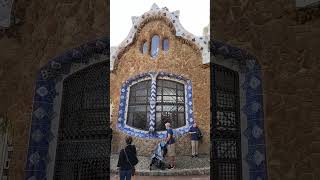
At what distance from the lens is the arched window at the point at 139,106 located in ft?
16.5

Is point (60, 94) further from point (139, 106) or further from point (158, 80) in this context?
point (158, 80)

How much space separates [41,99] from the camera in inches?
160

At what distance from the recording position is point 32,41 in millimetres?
4273

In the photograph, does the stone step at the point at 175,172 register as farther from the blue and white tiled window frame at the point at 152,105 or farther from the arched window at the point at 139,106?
the arched window at the point at 139,106

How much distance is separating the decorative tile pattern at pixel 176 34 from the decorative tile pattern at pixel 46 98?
78 cm

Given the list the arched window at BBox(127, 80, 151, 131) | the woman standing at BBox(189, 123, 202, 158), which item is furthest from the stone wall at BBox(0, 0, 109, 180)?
the woman standing at BBox(189, 123, 202, 158)

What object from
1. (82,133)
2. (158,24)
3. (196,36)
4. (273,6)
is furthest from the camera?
(158,24)

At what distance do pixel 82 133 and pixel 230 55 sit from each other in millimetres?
1702

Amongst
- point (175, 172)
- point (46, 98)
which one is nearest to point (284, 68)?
point (175, 172)

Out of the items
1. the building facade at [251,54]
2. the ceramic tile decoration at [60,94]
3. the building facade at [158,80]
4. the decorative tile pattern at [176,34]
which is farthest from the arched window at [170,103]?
the building facade at [251,54]

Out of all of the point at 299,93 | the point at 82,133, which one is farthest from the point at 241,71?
the point at 82,133

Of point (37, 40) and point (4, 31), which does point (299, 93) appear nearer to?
point (37, 40)

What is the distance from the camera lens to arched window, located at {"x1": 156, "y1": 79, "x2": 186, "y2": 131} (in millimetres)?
4957

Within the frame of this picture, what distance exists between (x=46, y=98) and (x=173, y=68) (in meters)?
1.75
